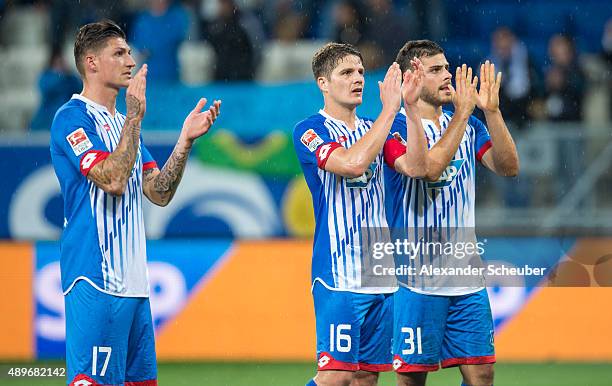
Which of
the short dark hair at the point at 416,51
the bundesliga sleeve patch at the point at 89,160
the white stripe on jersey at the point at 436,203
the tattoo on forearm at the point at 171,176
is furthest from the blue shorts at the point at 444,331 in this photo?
the bundesliga sleeve patch at the point at 89,160

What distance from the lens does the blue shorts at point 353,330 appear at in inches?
210

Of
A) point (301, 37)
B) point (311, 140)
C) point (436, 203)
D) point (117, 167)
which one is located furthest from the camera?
point (301, 37)

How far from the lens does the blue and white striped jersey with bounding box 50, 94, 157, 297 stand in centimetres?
495

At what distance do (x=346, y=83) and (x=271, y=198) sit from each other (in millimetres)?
4448

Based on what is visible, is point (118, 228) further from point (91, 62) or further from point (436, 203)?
point (436, 203)

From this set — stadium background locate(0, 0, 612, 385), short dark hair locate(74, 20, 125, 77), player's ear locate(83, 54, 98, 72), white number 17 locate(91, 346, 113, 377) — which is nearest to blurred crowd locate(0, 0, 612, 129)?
stadium background locate(0, 0, 612, 385)

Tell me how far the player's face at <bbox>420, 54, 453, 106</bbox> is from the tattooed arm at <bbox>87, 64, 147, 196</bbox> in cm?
151

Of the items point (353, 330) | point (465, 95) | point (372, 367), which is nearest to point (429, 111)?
point (465, 95)

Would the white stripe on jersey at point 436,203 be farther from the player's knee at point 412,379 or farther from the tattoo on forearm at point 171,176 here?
the tattoo on forearm at point 171,176

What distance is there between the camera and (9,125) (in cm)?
1134

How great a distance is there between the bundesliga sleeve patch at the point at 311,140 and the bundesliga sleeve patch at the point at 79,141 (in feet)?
3.55

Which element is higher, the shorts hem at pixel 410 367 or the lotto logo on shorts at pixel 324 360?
the lotto logo on shorts at pixel 324 360

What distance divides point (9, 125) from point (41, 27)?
6.77 feet

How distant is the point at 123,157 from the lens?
4.90m
